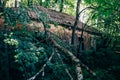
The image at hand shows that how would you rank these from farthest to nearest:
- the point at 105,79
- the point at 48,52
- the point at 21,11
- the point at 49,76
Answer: the point at 105,79 → the point at 49,76 → the point at 48,52 → the point at 21,11

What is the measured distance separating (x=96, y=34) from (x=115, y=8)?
17.0 metres

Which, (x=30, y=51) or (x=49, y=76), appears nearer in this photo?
(x=30, y=51)

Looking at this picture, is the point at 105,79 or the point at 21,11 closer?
the point at 21,11

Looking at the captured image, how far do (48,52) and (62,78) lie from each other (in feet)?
3.86

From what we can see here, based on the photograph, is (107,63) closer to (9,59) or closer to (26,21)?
(9,59)

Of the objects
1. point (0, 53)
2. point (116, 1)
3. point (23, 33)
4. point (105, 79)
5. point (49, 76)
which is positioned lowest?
point (105, 79)

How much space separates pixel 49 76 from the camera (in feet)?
35.2

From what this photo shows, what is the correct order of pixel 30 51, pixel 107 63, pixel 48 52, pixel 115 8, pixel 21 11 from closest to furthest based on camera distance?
pixel 30 51 → pixel 21 11 → pixel 48 52 → pixel 115 8 → pixel 107 63

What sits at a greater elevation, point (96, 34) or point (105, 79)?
point (96, 34)

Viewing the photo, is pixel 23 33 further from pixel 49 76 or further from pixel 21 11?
pixel 49 76

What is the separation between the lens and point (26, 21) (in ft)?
27.5

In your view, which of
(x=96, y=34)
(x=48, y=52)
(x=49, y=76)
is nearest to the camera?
(x=48, y=52)

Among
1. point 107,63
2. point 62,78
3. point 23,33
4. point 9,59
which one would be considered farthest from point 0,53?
point 107,63

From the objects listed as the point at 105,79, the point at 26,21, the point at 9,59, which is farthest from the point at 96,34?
the point at 26,21
